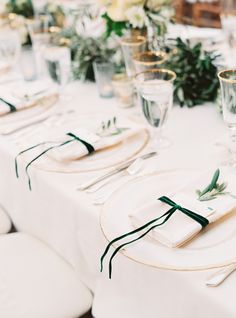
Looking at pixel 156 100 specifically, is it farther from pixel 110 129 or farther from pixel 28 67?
pixel 28 67

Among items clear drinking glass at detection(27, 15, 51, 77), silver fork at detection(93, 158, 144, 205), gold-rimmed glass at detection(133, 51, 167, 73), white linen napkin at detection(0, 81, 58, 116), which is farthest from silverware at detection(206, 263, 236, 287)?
clear drinking glass at detection(27, 15, 51, 77)

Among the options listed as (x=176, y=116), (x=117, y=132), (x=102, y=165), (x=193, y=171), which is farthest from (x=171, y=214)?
(x=176, y=116)

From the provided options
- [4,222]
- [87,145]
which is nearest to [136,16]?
[87,145]

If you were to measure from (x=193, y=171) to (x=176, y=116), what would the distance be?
1.31ft

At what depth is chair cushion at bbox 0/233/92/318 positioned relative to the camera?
1091 millimetres

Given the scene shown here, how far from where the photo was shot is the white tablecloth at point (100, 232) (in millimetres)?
831

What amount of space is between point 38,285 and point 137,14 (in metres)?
0.87

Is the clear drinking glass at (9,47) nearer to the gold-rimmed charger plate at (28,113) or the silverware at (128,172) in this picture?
the gold-rimmed charger plate at (28,113)

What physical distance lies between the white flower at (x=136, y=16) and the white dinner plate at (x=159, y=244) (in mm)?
656

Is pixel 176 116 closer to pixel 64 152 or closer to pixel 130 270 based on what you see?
pixel 64 152

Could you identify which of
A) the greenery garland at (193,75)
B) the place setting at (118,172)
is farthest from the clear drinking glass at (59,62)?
the greenery garland at (193,75)

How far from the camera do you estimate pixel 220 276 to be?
2.66ft

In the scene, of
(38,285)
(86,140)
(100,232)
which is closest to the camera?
(100,232)

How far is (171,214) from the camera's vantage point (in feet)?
2.95
